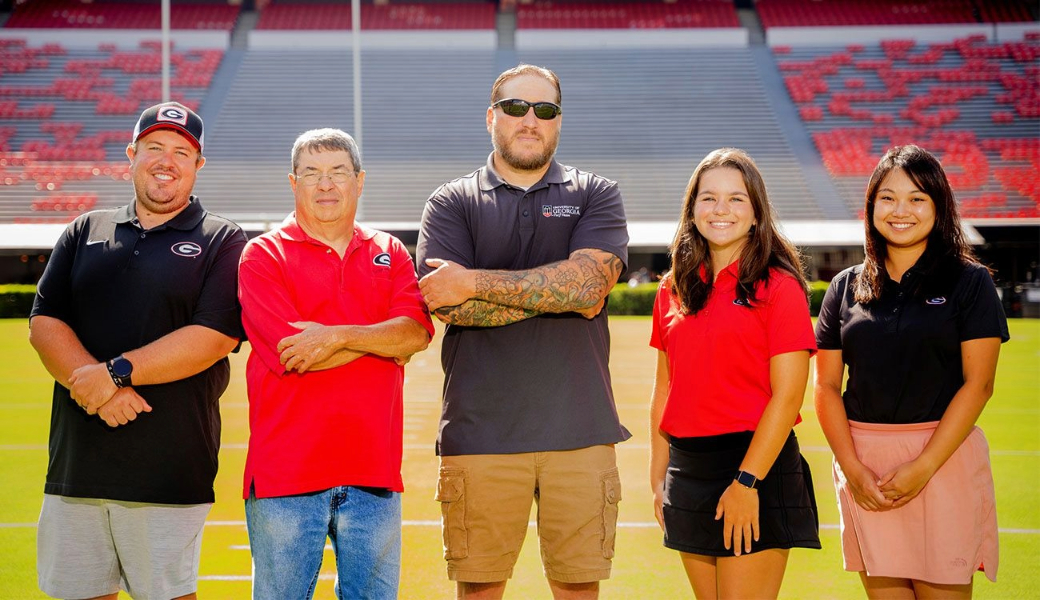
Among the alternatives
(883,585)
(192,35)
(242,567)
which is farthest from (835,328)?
(192,35)

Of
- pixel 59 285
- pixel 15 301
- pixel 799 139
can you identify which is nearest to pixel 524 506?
pixel 59 285

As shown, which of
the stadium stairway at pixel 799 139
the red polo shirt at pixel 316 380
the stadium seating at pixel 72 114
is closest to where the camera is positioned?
the red polo shirt at pixel 316 380

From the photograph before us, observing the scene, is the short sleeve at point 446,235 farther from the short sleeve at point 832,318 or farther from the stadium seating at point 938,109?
the stadium seating at point 938,109

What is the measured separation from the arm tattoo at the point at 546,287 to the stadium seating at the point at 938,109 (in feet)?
85.2

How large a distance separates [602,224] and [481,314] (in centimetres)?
53

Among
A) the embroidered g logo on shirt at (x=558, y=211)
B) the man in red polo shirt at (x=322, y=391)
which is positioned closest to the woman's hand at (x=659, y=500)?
the man in red polo shirt at (x=322, y=391)

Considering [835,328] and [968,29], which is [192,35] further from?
[835,328]

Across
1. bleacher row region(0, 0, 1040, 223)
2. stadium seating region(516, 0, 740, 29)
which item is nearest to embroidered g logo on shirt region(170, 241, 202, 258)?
bleacher row region(0, 0, 1040, 223)

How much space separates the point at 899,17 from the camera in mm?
37531

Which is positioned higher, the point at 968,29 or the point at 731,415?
the point at 968,29

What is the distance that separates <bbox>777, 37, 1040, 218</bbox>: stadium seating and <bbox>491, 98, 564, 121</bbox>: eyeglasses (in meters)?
25.8

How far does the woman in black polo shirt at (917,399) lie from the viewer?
282 cm

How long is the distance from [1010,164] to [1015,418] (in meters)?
23.7

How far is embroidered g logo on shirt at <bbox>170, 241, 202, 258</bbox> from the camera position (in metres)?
2.98
